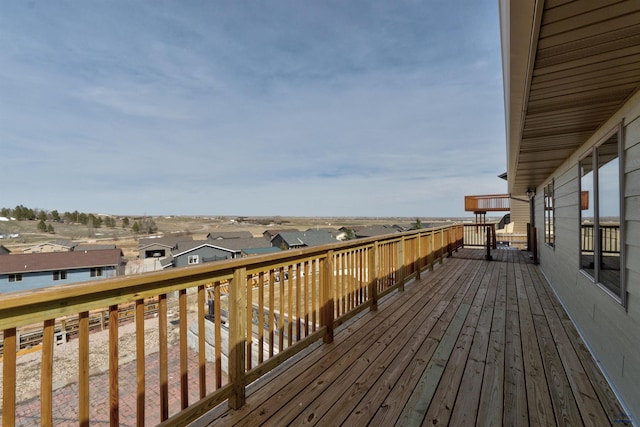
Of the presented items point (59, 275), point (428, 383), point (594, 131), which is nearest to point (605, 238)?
point (594, 131)

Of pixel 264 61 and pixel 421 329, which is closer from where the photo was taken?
pixel 421 329

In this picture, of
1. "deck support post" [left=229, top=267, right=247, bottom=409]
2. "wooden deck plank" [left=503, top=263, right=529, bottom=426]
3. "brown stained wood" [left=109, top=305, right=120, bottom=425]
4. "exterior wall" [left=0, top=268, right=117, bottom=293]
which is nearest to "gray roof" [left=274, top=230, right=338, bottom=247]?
"exterior wall" [left=0, top=268, right=117, bottom=293]

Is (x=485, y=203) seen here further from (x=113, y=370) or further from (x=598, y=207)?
(x=113, y=370)

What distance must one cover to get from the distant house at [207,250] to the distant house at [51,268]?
4.40 m

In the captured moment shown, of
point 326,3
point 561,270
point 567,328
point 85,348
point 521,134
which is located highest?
point 326,3

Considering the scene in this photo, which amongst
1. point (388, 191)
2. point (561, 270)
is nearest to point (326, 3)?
point (561, 270)

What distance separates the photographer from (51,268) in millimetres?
17234

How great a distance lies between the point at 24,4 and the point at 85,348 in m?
8.19

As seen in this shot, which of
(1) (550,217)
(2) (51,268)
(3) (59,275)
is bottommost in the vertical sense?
(3) (59,275)

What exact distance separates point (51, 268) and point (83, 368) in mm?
22632

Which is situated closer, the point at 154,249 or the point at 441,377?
the point at 441,377

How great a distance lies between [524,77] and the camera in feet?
5.71

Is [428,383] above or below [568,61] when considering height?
below

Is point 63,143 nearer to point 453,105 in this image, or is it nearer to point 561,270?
point 453,105
